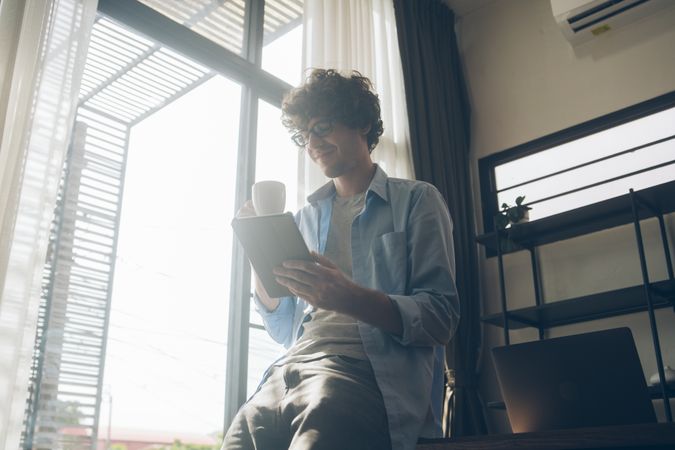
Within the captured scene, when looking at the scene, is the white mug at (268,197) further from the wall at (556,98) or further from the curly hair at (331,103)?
the wall at (556,98)

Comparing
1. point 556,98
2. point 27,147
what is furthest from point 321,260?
point 556,98

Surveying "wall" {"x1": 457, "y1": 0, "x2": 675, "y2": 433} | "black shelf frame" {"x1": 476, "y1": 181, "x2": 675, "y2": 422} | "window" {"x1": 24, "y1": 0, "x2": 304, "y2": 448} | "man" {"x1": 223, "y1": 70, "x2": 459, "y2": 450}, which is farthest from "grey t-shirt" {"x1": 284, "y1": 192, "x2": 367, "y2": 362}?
"wall" {"x1": 457, "y1": 0, "x2": 675, "y2": 433}

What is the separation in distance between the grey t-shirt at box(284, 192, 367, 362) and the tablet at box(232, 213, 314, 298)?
0.47 feet

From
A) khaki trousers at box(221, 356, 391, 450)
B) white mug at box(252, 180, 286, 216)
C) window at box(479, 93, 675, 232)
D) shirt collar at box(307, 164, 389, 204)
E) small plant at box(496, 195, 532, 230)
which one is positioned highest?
window at box(479, 93, 675, 232)

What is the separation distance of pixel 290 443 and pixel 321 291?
0.27 meters

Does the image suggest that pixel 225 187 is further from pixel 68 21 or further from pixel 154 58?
pixel 68 21

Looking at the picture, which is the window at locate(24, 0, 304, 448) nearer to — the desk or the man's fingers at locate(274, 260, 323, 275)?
the man's fingers at locate(274, 260, 323, 275)

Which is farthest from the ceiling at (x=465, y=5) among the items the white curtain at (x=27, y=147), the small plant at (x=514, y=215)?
the white curtain at (x=27, y=147)

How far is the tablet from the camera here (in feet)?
A: 4.08

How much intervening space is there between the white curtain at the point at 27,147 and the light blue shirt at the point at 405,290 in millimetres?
611

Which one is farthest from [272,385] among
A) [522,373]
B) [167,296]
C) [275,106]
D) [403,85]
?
[403,85]

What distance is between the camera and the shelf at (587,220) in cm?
296

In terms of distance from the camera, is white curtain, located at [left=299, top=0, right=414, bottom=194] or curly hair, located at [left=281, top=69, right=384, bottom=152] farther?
white curtain, located at [left=299, top=0, right=414, bottom=194]

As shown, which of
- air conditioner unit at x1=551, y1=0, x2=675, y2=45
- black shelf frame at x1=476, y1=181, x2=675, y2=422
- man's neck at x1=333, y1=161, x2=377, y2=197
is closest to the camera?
man's neck at x1=333, y1=161, x2=377, y2=197
